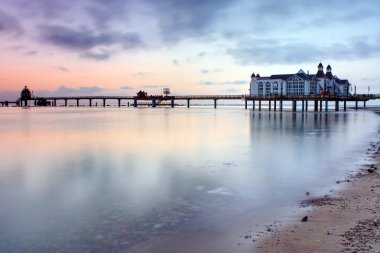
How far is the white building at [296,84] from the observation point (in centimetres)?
10056

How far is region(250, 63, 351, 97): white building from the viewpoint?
10056cm

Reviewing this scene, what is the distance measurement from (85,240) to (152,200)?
338 centimetres

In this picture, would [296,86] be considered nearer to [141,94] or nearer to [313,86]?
[313,86]

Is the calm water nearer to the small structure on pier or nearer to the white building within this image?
the white building

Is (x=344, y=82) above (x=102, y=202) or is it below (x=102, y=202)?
above

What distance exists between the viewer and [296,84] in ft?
331

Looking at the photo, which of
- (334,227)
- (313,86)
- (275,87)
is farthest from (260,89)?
(334,227)

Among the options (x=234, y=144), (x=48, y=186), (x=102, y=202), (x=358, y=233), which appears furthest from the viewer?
(x=234, y=144)

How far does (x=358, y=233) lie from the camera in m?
7.57

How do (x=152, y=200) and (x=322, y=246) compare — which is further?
(x=152, y=200)

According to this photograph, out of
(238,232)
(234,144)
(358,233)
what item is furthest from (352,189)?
(234,144)

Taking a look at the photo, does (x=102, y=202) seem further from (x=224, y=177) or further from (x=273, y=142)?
(x=273, y=142)

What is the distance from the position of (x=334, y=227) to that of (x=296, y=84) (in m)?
97.1

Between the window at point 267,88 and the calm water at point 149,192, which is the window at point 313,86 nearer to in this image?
the window at point 267,88
